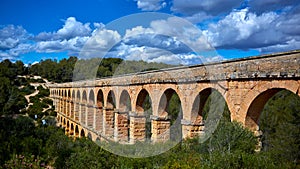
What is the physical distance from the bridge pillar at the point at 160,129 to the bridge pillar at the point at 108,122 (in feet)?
22.7

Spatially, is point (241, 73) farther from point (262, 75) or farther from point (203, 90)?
point (203, 90)

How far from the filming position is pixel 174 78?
1016 cm

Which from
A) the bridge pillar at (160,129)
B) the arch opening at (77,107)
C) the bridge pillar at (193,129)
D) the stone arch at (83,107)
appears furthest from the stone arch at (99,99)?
the bridge pillar at (193,129)

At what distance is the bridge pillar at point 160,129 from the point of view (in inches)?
445

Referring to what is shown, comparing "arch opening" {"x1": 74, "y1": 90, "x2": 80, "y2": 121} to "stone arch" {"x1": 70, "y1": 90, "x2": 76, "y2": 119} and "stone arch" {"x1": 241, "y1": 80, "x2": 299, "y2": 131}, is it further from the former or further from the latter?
"stone arch" {"x1": 241, "y1": 80, "x2": 299, "y2": 131}

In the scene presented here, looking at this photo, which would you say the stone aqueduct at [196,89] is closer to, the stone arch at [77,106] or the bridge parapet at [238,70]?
the bridge parapet at [238,70]

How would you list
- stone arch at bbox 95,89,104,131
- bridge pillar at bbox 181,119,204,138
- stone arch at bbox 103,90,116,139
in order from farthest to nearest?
stone arch at bbox 95,89,104,131 < stone arch at bbox 103,90,116,139 < bridge pillar at bbox 181,119,204,138

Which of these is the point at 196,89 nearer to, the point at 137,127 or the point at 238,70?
the point at 238,70

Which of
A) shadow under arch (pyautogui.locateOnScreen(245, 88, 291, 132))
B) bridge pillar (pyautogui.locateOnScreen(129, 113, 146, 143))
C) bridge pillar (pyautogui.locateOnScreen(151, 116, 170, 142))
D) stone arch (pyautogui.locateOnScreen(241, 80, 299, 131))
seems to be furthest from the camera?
bridge pillar (pyautogui.locateOnScreen(129, 113, 146, 143))

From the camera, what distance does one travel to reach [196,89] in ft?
30.0

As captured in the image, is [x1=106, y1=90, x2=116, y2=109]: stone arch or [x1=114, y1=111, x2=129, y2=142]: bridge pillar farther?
[x1=106, y1=90, x2=116, y2=109]: stone arch

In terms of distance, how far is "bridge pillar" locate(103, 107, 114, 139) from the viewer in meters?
17.8

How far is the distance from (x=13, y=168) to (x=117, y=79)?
11.2 metres

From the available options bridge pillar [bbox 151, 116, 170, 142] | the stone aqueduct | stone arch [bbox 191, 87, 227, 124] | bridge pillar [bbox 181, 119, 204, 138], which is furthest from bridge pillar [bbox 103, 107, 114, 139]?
stone arch [bbox 191, 87, 227, 124]
